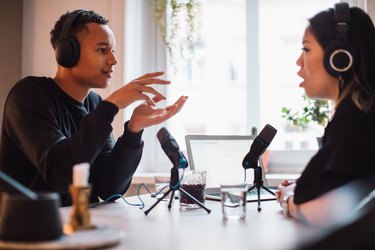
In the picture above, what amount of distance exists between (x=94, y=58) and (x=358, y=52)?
0.98 meters

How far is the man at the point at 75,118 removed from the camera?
4.58 feet

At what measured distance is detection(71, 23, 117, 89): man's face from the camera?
174 cm

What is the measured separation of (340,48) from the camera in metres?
1.19

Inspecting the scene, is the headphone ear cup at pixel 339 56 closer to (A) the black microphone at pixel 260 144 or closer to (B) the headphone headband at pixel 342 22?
(B) the headphone headband at pixel 342 22

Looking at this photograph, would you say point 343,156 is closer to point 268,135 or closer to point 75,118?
point 268,135

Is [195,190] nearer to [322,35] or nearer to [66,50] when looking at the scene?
[322,35]

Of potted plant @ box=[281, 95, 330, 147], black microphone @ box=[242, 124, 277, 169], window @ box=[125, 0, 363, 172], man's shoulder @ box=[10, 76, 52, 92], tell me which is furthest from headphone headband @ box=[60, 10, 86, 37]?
potted plant @ box=[281, 95, 330, 147]

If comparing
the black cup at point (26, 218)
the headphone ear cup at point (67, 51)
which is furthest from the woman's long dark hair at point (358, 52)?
the headphone ear cup at point (67, 51)

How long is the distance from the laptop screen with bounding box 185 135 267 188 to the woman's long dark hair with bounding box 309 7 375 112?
650 mm

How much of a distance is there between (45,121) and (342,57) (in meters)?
0.93

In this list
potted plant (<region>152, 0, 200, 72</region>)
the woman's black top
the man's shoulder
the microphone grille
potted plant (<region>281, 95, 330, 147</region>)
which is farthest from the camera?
potted plant (<region>152, 0, 200, 72</region>)

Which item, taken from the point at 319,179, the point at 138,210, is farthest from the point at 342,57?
the point at 138,210

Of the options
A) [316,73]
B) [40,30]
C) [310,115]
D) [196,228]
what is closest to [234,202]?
[196,228]

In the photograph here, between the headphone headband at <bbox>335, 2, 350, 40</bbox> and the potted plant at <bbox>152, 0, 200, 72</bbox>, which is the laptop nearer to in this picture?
the headphone headband at <bbox>335, 2, 350, 40</bbox>
